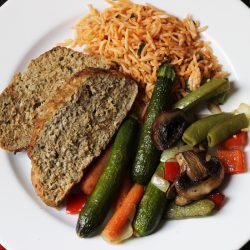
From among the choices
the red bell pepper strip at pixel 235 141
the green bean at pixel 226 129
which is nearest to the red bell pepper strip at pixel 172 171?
the green bean at pixel 226 129

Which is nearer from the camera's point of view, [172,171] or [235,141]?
[172,171]

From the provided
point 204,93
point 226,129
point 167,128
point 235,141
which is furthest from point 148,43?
point 235,141

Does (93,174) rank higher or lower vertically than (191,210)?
higher

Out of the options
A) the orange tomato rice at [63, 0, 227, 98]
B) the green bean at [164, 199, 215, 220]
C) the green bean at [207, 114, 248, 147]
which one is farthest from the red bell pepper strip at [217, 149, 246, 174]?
the orange tomato rice at [63, 0, 227, 98]

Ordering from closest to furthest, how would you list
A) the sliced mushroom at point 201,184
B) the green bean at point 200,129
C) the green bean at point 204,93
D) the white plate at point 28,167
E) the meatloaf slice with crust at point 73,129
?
the sliced mushroom at point 201,184 → the white plate at point 28,167 → the green bean at point 200,129 → the meatloaf slice with crust at point 73,129 → the green bean at point 204,93

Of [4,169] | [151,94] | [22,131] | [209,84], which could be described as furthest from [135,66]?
[4,169]

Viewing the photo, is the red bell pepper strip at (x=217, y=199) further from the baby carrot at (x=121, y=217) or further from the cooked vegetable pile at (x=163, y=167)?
the baby carrot at (x=121, y=217)

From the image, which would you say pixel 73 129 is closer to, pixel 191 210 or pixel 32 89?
pixel 32 89
